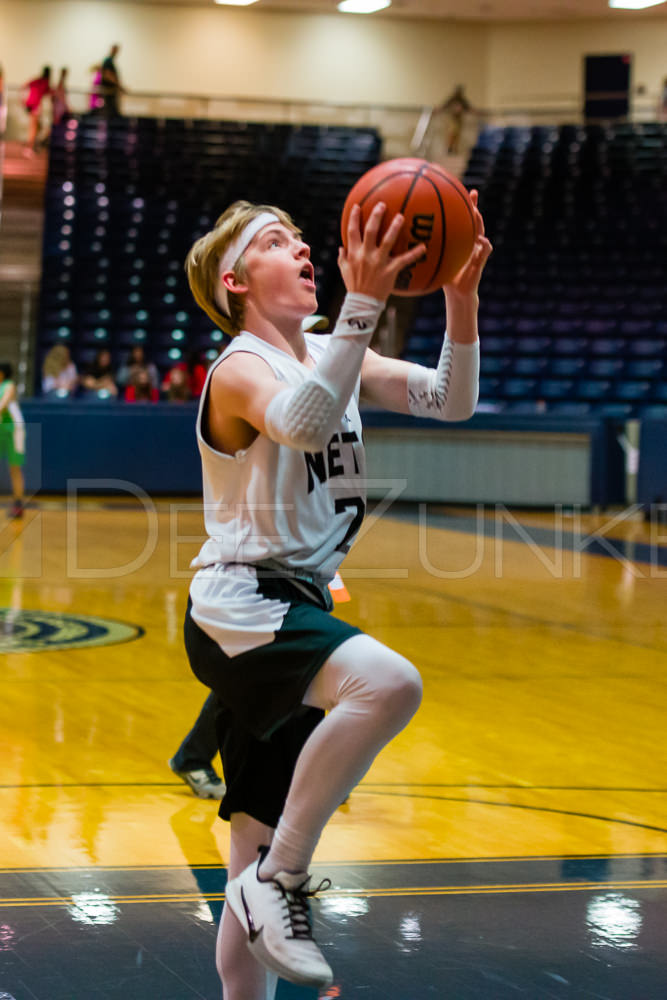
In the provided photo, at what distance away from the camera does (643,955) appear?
334 centimetres

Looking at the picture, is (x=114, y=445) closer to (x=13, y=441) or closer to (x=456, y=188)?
(x=13, y=441)

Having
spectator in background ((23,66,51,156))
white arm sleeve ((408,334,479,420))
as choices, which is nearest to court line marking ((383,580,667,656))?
white arm sleeve ((408,334,479,420))

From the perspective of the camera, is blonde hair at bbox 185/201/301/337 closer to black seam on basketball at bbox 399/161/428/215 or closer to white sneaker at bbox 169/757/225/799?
black seam on basketball at bbox 399/161/428/215

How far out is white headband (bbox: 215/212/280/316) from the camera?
284 centimetres

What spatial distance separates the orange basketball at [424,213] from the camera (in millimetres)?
2592

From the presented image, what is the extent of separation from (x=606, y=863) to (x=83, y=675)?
344 centimetres

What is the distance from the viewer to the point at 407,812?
184 inches

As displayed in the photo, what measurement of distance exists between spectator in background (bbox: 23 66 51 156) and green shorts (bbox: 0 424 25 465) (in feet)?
25.7

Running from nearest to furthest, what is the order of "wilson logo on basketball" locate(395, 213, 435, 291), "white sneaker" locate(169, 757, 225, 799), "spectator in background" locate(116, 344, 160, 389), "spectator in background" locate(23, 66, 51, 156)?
"wilson logo on basketball" locate(395, 213, 435, 291)
"white sneaker" locate(169, 757, 225, 799)
"spectator in background" locate(116, 344, 160, 389)
"spectator in background" locate(23, 66, 51, 156)

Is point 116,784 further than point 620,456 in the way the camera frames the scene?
No

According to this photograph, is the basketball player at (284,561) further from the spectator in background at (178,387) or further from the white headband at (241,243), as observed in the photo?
the spectator in background at (178,387)

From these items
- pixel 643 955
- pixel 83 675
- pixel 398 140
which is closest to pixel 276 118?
pixel 398 140

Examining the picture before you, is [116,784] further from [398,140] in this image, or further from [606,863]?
[398,140]

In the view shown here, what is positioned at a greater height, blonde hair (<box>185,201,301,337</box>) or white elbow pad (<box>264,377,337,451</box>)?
blonde hair (<box>185,201,301,337</box>)
